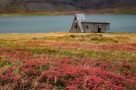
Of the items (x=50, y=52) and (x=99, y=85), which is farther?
(x=50, y=52)

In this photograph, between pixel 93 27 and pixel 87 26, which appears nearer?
pixel 87 26

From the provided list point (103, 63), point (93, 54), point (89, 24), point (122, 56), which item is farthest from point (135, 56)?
point (89, 24)

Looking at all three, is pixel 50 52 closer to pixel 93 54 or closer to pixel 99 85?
pixel 93 54

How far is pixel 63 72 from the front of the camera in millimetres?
23469

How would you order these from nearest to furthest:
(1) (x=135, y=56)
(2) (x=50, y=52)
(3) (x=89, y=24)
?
(1) (x=135, y=56)
(2) (x=50, y=52)
(3) (x=89, y=24)

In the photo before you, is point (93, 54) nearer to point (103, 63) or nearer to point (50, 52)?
point (50, 52)

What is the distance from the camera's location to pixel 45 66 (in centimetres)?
2602

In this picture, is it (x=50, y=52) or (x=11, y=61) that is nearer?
(x=11, y=61)

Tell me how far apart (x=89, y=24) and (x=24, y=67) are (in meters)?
88.7

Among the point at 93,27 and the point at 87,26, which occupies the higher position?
the point at 87,26

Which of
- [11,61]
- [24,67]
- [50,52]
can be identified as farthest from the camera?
[50,52]

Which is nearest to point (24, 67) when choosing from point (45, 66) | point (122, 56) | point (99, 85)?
point (45, 66)

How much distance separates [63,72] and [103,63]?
614 centimetres

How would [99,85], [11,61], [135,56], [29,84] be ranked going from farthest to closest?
[135,56]
[11,61]
[29,84]
[99,85]
